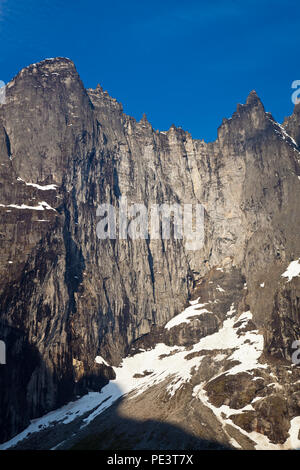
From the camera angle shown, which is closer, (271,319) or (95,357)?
(271,319)

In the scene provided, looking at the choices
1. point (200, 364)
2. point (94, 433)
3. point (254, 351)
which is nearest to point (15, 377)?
point (94, 433)

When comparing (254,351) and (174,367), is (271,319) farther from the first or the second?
(174,367)

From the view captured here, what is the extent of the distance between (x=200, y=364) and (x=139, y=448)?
2003 inches

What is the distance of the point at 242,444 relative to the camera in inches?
5546

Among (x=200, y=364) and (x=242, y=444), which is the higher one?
(x=200, y=364)

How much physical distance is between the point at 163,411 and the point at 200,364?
30.5m
